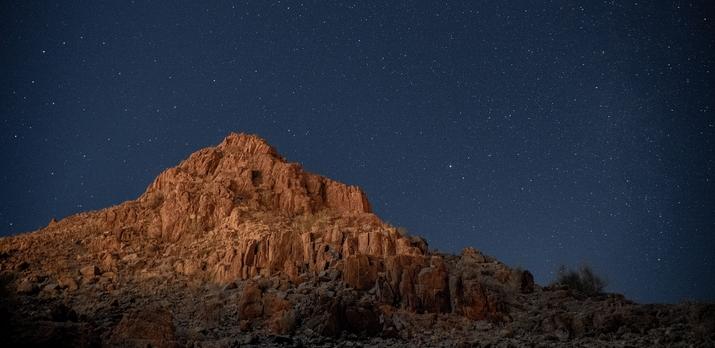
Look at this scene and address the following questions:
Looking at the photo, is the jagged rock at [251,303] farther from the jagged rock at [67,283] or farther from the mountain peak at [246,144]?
the mountain peak at [246,144]

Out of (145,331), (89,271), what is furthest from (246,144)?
(145,331)

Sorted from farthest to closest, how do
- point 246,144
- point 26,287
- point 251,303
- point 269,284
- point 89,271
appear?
point 246,144
point 89,271
point 26,287
point 269,284
point 251,303

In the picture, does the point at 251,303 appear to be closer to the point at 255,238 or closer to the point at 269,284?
the point at 269,284

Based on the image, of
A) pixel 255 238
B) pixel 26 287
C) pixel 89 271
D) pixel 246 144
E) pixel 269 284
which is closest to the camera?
pixel 269 284

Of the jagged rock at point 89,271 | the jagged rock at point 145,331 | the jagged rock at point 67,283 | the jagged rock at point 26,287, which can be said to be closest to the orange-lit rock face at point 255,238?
the jagged rock at point 89,271

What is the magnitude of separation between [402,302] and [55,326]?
17.6 metres

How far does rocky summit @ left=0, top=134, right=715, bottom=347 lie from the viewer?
74.7 ft

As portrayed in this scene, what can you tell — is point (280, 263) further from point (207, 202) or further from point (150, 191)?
point (150, 191)

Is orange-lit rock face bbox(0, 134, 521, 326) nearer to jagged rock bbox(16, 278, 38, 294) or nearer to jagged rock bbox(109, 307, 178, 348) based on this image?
jagged rock bbox(16, 278, 38, 294)

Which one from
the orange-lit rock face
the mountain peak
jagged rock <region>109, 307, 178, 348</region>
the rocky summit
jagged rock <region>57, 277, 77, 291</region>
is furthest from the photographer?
the mountain peak

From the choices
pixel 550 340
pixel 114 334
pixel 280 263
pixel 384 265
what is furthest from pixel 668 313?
pixel 114 334

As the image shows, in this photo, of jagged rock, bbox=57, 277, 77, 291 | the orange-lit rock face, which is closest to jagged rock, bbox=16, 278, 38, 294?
jagged rock, bbox=57, 277, 77, 291

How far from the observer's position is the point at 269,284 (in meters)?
30.9

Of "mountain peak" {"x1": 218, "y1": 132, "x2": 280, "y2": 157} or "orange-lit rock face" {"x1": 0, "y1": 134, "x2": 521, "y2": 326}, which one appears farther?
"mountain peak" {"x1": 218, "y1": 132, "x2": 280, "y2": 157}
